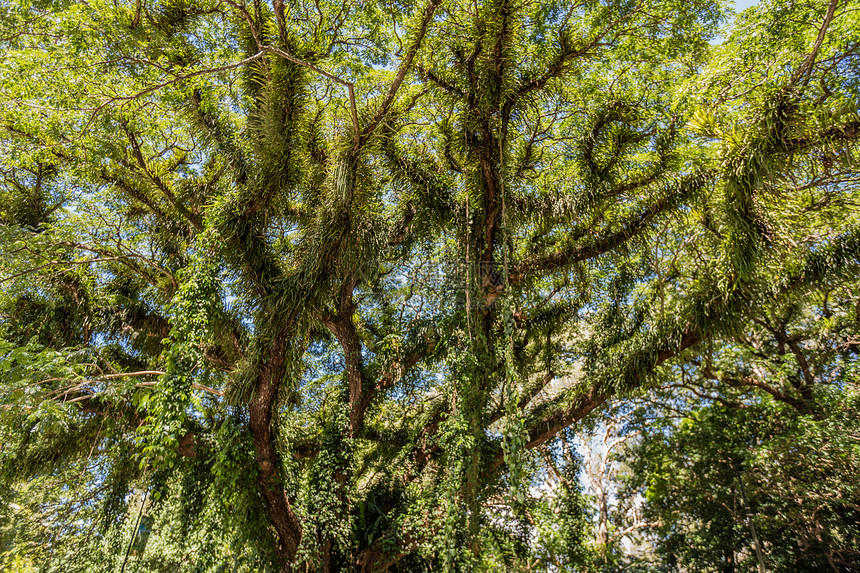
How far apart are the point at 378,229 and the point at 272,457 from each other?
2.53 metres

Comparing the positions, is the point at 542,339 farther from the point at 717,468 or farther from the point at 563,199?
the point at 717,468

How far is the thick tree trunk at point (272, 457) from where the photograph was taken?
4.35 meters

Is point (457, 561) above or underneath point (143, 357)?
underneath

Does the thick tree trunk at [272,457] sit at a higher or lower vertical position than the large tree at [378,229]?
lower

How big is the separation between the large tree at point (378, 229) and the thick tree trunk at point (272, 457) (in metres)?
0.03

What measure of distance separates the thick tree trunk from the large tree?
3 centimetres

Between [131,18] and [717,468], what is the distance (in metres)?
9.46

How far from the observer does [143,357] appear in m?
6.19

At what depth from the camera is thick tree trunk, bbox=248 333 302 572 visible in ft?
14.3

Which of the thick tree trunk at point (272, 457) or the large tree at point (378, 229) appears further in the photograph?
the thick tree trunk at point (272, 457)

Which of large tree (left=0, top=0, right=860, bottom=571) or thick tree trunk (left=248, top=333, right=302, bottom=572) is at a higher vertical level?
large tree (left=0, top=0, right=860, bottom=571)

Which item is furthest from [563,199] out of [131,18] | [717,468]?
[717,468]

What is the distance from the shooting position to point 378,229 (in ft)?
15.7

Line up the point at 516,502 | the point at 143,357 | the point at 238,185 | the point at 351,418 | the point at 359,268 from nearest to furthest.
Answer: the point at 516,502 < the point at 238,185 < the point at 359,268 < the point at 351,418 < the point at 143,357
